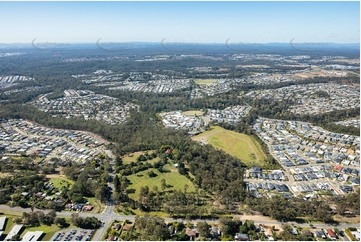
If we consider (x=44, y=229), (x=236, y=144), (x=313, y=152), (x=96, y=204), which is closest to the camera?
(x=44, y=229)

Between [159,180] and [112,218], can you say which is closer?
[112,218]

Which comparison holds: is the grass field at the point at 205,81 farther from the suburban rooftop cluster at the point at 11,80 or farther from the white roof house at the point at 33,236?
the white roof house at the point at 33,236

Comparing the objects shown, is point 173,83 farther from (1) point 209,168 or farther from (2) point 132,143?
(1) point 209,168

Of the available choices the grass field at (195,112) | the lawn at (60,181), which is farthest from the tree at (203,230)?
the grass field at (195,112)

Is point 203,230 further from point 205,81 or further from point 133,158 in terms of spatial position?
point 205,81

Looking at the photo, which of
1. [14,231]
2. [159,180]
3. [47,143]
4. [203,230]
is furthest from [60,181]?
[203,230]

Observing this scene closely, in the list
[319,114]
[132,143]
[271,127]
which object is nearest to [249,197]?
[132,143]
